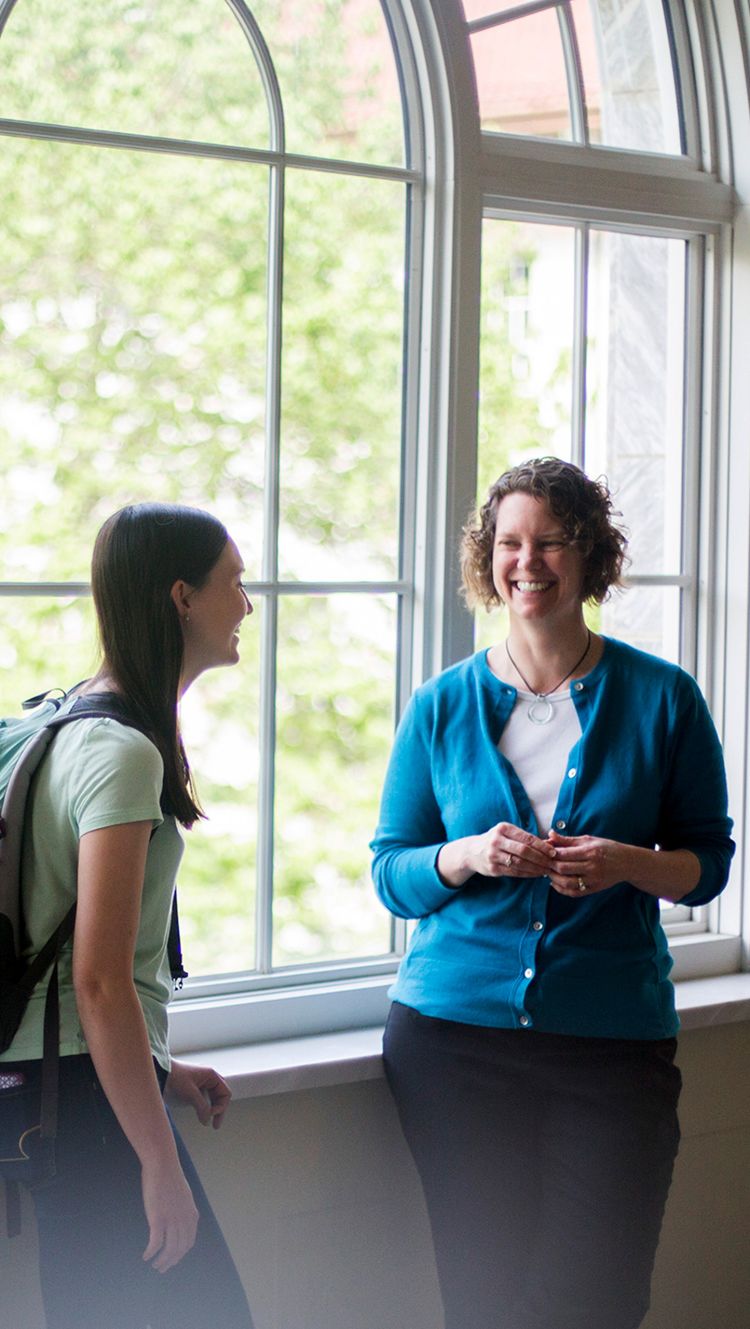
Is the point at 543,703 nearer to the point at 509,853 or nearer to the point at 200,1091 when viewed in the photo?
the point at 509,853

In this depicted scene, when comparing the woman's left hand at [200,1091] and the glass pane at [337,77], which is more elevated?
the glass pane at [337,77]

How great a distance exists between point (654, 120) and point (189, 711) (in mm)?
1640

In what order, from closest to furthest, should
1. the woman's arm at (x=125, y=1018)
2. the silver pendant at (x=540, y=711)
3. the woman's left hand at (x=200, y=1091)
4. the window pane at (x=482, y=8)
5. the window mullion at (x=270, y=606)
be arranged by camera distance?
the woman's arm at (x=125, y=1018) < the woman's left hand at (x=200, y=1091) < the silver pendant at (x=540, y=711) < the window mullion at (x=270, y=606) < the window pane at (x=482, y=8)

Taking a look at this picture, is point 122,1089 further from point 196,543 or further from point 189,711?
point 189,711

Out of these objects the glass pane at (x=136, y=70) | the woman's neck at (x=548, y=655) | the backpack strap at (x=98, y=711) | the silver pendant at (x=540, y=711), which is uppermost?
the glass pane at (x=136, y=70)

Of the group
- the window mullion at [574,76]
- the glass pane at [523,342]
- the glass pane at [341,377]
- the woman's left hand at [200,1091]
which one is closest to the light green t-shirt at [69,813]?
the woman's left hand at [200,1091]

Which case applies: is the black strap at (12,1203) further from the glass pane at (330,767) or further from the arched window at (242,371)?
the glass pane at (330,767)

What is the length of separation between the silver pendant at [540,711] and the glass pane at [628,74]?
1.30 meters

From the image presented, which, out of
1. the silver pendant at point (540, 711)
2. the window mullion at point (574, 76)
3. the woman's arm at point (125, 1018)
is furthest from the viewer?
the window mullion at point (574, 76)

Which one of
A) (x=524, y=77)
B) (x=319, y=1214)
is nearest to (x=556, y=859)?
(x=319, y=1214)

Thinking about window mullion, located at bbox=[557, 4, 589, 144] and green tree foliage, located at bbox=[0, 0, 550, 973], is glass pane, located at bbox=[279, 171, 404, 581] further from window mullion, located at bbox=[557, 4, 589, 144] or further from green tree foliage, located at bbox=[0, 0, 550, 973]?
window mullion, located at bbox=[557, 4, 589, 144]

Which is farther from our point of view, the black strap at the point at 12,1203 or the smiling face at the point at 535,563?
the smiling face at the point at 535,563

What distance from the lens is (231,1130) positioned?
2.36 m

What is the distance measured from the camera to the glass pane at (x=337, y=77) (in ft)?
8.32
